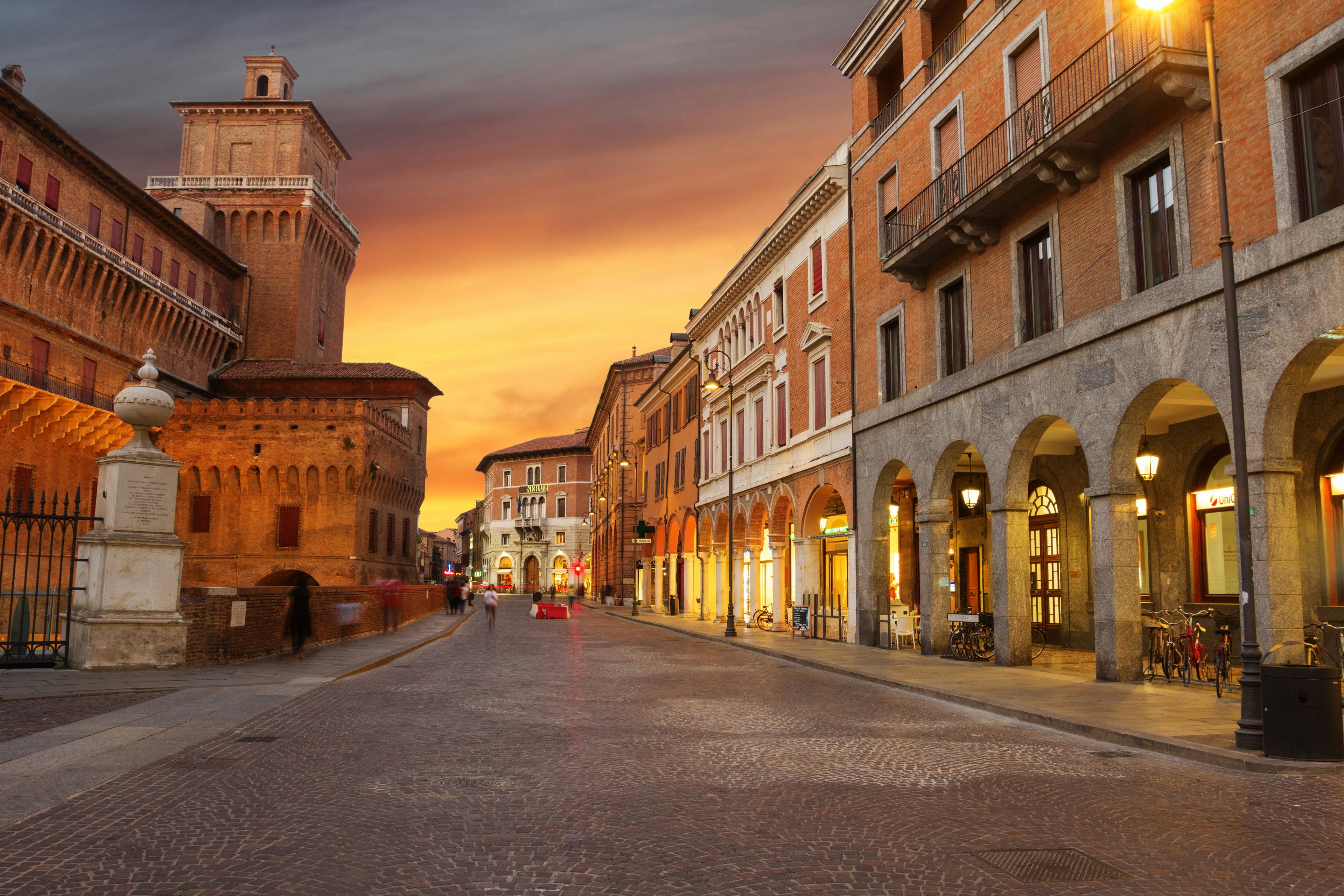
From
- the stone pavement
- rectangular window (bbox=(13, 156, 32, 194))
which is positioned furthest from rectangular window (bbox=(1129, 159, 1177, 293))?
rectangular window (bbox=(13, 156, 32, 194))

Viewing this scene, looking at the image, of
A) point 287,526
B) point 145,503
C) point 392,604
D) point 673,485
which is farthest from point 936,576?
point 287,526

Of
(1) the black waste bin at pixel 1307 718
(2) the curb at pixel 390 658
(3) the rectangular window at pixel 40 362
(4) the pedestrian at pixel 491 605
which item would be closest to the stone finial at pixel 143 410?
(2) the curb at pixel 390 658

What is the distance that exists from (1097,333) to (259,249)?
59.2 metres

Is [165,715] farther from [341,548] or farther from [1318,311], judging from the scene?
[341,548]

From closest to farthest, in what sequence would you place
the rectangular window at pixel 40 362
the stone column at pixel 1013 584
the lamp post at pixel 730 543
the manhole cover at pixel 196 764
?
the manhole cover at pixel 196 764 < the stone column at pixel 1013 584 < the lamp post at pixel 730 543 < the rectangular window at pixel 40 362

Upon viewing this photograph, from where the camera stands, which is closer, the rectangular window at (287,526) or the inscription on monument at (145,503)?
the inscription on monument at (145,503)

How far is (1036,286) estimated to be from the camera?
18.1m

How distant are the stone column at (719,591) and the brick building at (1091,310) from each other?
12929 mm

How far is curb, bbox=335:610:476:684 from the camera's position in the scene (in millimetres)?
16703

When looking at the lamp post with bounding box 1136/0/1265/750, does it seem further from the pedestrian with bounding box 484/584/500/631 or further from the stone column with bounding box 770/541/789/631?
the pedestrian with bounding box 484/584/500/631

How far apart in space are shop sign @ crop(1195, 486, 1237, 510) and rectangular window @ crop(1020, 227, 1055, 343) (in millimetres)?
4275

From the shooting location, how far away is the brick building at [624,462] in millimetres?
62219

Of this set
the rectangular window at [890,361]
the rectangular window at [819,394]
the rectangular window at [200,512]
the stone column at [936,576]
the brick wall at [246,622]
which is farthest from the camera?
the rectangular window at [200,512]

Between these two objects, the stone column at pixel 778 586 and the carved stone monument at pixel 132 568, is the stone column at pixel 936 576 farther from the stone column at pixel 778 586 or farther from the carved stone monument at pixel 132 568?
Result: the carved stone monument at pixel 132 568
